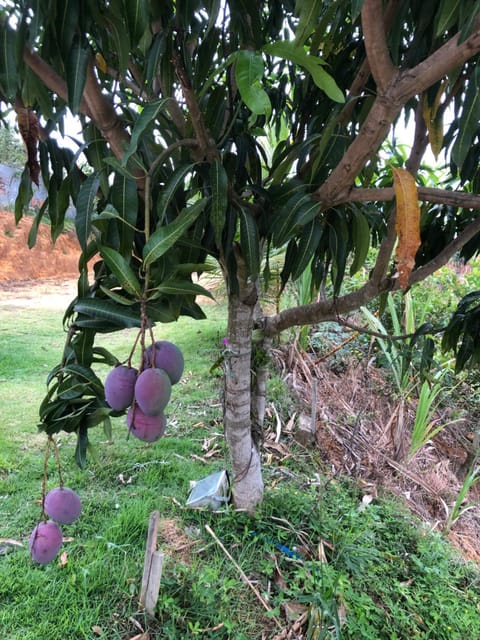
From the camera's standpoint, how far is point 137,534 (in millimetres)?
1491

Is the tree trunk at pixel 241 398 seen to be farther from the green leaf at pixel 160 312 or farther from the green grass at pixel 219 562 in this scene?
the green leaf at pixel 160 312

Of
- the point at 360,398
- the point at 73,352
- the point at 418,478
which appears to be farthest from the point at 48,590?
the point at 360,398

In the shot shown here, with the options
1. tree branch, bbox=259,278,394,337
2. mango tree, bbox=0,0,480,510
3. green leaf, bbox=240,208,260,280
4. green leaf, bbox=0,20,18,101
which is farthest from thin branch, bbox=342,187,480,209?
green leaf, bbox=0,20,18,101

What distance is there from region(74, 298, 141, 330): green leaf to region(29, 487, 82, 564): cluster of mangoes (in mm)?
387

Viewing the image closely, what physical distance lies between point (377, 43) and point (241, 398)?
939mm

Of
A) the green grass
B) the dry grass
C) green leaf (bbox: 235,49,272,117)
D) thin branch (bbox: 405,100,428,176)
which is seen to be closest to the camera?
green leaf (bbox: 235,49,272,117)

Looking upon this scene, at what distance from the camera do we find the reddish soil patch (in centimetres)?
946

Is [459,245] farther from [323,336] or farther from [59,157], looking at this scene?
[323,336]

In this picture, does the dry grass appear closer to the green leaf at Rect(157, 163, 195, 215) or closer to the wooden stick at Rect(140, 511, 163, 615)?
the wooden stick at Rect(140, 511, 163, 615)

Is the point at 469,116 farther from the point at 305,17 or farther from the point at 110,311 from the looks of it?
the point at 110,311

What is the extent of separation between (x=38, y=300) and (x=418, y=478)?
634 cm

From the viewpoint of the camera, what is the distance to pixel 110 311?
2.18ft

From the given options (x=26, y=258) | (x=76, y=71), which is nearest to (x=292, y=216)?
(x=76, y=71)

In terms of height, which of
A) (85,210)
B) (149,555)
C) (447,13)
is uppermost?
(447,13)
